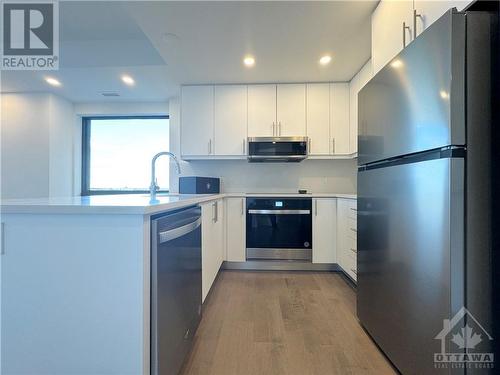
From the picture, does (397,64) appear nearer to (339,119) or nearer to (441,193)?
(441,193)

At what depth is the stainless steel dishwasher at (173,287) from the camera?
93 centimetres

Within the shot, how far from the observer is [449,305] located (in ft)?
3.09

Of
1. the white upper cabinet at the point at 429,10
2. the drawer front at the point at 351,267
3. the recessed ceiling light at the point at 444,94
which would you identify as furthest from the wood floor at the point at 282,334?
the white upper cabinet at the point at 429,10

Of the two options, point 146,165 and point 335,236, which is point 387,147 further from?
point 146,165

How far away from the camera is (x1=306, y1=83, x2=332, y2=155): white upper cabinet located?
10.7ft

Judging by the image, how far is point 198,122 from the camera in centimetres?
335

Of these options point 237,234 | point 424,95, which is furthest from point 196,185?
point 424,95

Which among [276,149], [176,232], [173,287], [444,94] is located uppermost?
[276,149]

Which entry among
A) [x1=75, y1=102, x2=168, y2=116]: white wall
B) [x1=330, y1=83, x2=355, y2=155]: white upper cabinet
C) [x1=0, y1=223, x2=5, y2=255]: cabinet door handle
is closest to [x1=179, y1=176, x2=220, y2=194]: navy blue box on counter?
[x1=330, y1=83, x2=355, y2=155]: white upper cabinet

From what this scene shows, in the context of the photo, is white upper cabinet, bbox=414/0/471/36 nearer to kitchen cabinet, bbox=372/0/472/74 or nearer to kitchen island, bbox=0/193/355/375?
kitchen cabinet, bbox=372/0/472/74

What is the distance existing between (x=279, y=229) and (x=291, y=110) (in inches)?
60.3

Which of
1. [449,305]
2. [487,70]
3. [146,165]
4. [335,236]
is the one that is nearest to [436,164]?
[487,70]

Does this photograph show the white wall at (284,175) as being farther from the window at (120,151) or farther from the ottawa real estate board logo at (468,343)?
the ottawa real estate board logo at (468,343)

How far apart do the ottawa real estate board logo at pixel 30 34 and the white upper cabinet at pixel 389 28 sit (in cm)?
260
